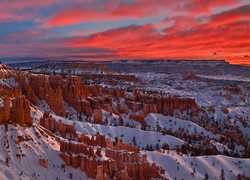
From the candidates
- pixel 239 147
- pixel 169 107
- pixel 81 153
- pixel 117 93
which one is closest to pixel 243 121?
pixel 169 107

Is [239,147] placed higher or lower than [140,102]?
lower

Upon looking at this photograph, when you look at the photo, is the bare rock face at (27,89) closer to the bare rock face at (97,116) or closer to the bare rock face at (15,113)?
the bare rock face at (97,116)

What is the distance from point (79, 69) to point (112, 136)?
109235mm

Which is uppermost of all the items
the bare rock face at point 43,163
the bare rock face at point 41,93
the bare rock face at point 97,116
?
the bare rock face at point 41,93

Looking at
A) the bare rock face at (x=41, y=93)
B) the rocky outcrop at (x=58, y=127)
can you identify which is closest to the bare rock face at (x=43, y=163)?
the rocky outcrop at (x=58, y=127)

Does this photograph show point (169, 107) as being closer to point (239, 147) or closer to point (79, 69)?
point (239, 147)

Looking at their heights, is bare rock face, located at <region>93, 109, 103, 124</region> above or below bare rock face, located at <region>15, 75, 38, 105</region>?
below

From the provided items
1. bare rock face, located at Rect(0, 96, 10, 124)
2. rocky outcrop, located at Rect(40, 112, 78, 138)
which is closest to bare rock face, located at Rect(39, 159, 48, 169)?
bare rock face, located at Rect(0, 96, 10, 124)

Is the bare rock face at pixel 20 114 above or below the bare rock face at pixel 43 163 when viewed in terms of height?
above

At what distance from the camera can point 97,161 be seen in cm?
3784

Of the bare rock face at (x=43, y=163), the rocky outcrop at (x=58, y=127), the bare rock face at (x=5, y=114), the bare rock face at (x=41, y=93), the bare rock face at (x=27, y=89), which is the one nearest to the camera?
the bare rock face at (x=43, y=163)

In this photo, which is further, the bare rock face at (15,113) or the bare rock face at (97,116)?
the bare rock face at (97,116)

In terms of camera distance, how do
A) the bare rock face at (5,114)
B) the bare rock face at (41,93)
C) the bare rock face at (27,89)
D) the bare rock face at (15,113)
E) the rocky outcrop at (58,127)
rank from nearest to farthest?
A: the bare rock face at (5,114) < the bare rock face at (15,113) < the rocky outcrop at (58,127) < the bare rock face at (27,89) < the bare rock face at (41,93)

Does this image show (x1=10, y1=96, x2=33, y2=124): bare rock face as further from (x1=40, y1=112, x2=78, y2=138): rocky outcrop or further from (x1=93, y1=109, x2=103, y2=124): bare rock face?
(x1=93, y1=109, x2=103, y2=124): bare rock face
